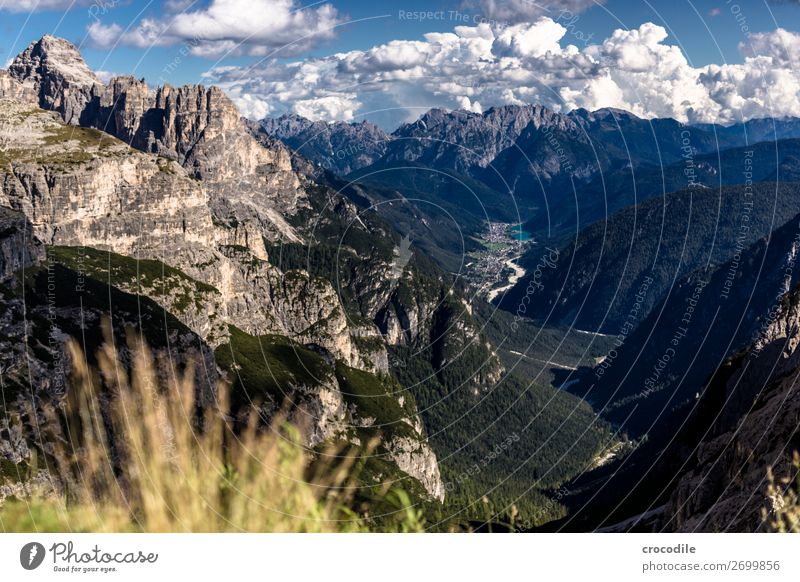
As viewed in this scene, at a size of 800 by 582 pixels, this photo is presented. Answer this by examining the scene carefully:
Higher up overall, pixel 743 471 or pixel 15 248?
pixel 15 248

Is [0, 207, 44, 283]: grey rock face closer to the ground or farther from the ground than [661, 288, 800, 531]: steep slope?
farther from the ground

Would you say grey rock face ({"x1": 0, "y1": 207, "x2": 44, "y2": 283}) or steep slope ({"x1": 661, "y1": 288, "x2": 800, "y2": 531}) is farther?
grey rock face ({"x1": 0, "y1": 207, "x2": 44, "y2": 283})

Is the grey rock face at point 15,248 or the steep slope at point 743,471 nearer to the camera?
the steep slope at point 743,471

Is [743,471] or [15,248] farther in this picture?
[15,248]

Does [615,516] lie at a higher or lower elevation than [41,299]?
lower

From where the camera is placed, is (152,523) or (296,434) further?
(152,523)

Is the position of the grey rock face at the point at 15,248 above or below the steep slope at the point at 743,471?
above

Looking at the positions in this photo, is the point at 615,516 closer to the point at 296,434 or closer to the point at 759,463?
the point at 759,463
